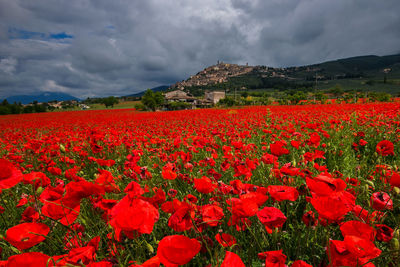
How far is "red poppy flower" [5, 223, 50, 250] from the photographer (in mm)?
699

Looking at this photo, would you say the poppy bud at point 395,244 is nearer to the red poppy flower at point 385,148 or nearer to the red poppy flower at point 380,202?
the red poppy flower at point 380,202

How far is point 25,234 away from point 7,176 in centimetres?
31

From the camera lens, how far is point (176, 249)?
1.76 feet

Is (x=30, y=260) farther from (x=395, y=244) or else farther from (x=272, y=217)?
(x=395, y=244)

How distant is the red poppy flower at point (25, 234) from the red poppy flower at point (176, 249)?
0.54m

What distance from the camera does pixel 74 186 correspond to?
814 mm

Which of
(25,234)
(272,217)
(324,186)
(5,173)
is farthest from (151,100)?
(324,186)

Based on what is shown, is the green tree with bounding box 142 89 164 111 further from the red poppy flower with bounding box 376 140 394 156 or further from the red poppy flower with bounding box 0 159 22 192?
the red poppy flower with bounding box 0 159 22 192

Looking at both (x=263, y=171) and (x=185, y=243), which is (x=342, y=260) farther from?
(x=263, y=171)

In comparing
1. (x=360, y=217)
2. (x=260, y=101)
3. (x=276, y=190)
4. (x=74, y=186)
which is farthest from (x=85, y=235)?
(x=260, y=101)

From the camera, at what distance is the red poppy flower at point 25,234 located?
0.70 metres

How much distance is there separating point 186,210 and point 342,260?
59cm

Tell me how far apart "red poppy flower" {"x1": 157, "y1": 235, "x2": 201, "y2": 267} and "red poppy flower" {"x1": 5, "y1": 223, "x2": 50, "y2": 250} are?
54cm

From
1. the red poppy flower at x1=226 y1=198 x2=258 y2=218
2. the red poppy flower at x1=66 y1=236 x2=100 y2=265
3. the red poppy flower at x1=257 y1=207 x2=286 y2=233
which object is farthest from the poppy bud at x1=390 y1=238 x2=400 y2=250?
the red poppy flower at x1=66 y1=236 x2=100 y2=265
